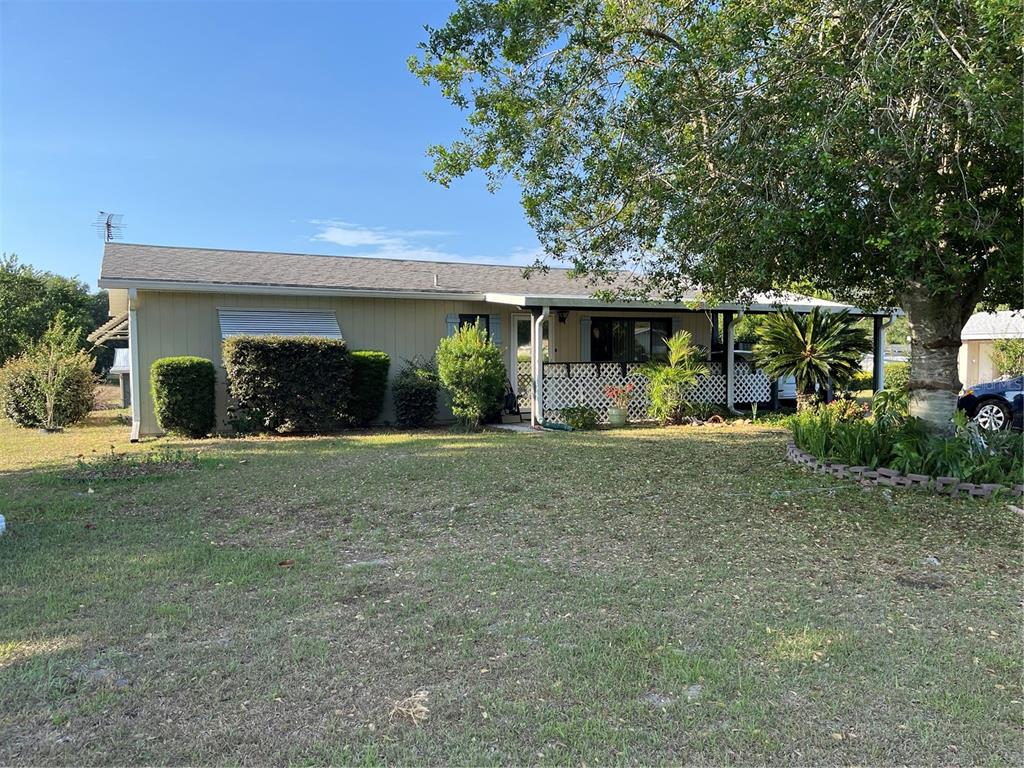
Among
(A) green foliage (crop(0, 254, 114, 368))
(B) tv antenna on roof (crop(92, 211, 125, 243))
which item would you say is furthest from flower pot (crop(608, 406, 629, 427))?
(B) tv antenna on roof (crop(92, 211, 125, 243))

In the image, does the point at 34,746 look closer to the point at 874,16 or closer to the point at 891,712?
the point at 891,712

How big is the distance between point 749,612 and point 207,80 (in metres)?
11.5

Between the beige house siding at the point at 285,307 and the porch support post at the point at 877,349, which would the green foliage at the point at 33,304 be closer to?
the beige house siding at the point at 285,307

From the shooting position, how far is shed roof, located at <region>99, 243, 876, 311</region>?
39.1 feet

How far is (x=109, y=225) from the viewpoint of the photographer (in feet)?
95.6

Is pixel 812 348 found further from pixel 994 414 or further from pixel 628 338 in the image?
pixel 628 338

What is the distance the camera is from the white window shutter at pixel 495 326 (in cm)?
1455

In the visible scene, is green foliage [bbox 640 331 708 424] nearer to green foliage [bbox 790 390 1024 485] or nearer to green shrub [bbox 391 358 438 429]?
green shrub [bbox 391 358 438 429]

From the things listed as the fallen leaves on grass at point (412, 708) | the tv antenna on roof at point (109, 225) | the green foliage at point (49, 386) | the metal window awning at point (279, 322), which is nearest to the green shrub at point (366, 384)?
the metal window awning at point (279, 322)

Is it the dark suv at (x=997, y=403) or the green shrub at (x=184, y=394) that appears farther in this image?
the dark suv at (x=997, y=403)

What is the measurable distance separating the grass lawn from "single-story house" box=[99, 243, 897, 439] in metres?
5.27

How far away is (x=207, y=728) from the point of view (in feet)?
8.61

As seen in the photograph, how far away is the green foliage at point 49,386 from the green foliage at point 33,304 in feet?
22.6

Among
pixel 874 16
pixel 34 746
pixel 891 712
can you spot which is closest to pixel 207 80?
pixel 874 16
